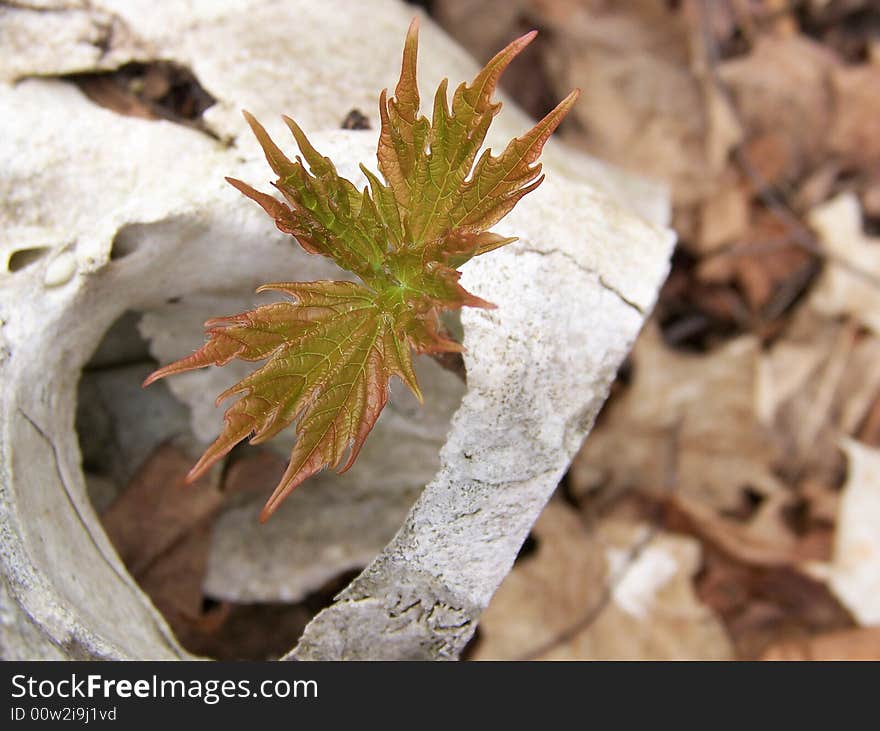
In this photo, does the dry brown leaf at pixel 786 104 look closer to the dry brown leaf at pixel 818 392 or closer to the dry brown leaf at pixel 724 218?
the dry brown leaf at pixel 724 218

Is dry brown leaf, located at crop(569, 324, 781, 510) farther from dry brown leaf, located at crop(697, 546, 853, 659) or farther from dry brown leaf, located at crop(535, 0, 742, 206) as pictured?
dry brown leaf, located at crop(535, 0, 742, 206)

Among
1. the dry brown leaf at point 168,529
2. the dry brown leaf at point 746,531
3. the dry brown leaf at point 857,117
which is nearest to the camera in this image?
the dry brown leaf at point 168,529

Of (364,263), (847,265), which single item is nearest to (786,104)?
(847,265)

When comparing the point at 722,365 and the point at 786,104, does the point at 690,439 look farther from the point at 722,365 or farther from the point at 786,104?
the point at 786,104

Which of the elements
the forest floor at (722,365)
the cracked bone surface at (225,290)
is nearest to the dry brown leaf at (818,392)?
the forest floor at (722,365)
